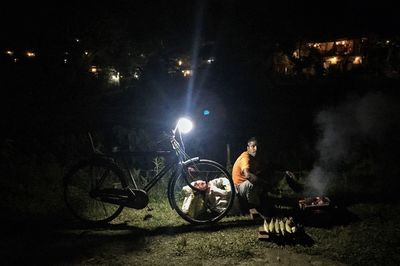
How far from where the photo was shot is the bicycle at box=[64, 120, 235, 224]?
24.5 feet

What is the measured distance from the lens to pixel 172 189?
7.50m

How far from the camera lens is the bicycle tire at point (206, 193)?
296 inches

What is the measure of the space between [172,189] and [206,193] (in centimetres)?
75

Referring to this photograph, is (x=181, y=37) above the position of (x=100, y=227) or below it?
above

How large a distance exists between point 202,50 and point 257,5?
10.0m

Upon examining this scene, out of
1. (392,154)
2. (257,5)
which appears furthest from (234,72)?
(392,154)

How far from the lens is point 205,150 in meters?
12.6

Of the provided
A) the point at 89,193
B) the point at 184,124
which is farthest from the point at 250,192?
the point at 89,193

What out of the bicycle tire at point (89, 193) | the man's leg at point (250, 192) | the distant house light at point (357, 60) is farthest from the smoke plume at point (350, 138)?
the distant house light at point (357, 60)

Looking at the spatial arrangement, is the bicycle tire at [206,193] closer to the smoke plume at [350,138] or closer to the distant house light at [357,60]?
the smoke plume at [350,138]

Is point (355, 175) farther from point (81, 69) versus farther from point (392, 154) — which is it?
point (81, 69)

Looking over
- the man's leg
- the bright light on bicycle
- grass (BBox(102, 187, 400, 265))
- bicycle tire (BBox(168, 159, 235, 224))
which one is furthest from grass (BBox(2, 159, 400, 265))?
the bright light on bicycle

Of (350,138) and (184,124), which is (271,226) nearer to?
(184,124)

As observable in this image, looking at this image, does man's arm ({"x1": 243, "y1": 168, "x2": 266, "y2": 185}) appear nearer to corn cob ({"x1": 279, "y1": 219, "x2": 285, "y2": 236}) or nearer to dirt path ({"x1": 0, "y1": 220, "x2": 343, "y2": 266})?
corn cob ({"x1": 279, "y1": 219, "x2": 285, "y2": 236})
